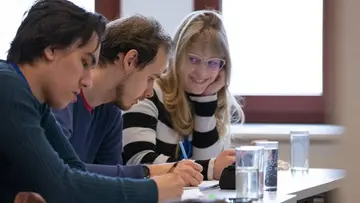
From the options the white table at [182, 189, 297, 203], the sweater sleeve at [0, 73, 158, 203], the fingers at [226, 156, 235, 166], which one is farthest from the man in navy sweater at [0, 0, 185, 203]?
the fingers at [226, 156, 235, 166]

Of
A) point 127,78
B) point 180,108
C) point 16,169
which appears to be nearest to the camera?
point 16,169

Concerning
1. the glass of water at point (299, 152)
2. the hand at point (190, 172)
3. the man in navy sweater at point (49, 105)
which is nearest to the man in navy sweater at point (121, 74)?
the hand at point (190, 172)

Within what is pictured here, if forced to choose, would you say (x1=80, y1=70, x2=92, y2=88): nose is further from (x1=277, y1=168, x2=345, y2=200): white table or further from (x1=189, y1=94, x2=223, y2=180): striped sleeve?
(x1=189, y1=94, x2=223, y2=180): striped sleeve

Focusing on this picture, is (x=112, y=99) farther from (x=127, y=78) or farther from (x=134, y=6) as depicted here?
(x=134, y=6)

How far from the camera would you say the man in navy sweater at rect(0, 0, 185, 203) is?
120 centimetres

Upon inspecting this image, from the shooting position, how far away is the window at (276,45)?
351 cm

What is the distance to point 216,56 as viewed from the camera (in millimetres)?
2520

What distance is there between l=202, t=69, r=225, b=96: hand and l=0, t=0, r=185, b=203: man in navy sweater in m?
1.13

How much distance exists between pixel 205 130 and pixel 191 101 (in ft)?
0.45

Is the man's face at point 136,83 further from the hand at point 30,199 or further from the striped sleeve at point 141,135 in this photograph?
the hand at point 30,199

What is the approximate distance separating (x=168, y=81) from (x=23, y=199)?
5.74ft

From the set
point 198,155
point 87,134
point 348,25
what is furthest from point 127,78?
point 348,25

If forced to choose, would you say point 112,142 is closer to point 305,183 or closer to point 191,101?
point 191,101

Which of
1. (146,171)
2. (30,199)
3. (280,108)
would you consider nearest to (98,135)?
(146,171)
